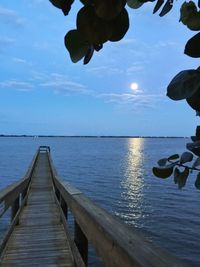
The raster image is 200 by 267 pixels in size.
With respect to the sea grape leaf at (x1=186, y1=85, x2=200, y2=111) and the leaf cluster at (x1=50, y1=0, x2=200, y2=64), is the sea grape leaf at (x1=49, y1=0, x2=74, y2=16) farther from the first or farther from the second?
the sea grape leaf at (x1=186, y1=85, x2=200, y2=111)

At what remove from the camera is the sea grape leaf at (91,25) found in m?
0.87

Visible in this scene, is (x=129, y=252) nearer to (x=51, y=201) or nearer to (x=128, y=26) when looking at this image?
(x=128, y=26)

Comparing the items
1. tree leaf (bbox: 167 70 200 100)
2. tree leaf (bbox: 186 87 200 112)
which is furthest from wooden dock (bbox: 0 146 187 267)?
tree leaf (bbox: 167 70 200 100)

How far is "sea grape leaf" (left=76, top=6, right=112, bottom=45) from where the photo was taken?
874 millimetres

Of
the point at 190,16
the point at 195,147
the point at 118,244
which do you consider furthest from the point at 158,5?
the point at 118,244

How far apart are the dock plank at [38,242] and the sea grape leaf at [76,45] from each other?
413 cm

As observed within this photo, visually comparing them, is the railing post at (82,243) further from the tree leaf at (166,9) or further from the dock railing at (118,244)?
the tree leaf at (166,9)

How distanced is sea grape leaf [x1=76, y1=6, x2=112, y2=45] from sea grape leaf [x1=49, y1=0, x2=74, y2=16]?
3 cm

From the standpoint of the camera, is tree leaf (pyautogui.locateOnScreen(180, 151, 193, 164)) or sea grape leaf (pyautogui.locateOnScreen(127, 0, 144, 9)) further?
tree leaf (pyautogui.locateOnScreen(180, 151, 193, 164))

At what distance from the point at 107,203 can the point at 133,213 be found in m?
3.17

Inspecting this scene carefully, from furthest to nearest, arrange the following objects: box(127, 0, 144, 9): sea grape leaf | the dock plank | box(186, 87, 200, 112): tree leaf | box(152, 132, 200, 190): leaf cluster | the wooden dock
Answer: the dock plank
the wooden dock
box(152, 132, 200, 190): leaf cluster
box(127, 0, 144, 9): sea grape leaf
box(186, 87, 200, 112): tree leaf

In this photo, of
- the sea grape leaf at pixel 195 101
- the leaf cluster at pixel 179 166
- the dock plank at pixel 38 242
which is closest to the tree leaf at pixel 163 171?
the leaf cluster at pixel 179 166

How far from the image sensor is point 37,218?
7.95 m

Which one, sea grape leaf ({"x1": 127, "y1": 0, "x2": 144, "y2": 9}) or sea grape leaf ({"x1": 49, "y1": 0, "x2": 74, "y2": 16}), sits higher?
sea grape leaf ({"x1": 127, "y1": 0, "x2": 144, "y2": 9})
